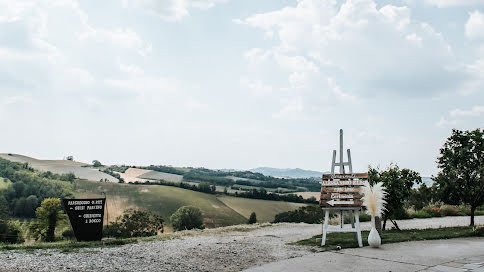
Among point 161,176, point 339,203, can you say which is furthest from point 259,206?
point 339,203

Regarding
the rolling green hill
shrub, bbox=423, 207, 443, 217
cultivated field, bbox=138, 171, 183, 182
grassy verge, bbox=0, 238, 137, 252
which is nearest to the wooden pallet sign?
grassy verge, bbox=0, 238, 137, 252

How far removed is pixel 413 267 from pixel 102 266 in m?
6.34

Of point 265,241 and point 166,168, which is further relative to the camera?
point 166,168

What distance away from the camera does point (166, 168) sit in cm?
8681

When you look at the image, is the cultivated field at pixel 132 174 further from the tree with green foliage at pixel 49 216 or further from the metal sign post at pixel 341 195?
the metal sign post at pixel 341 195

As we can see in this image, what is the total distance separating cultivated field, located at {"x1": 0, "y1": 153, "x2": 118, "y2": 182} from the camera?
245 feet

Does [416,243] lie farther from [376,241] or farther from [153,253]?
[153,253]

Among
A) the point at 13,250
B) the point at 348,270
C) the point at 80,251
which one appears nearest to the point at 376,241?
the point at 348,270

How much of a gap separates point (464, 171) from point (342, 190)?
722 centimetres

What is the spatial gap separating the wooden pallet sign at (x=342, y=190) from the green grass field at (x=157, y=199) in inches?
1556

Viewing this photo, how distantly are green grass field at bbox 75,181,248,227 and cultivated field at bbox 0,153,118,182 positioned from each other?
15.1 feet

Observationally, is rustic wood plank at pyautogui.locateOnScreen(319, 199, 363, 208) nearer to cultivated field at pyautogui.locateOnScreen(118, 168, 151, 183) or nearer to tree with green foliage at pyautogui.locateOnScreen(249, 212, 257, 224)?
tree with green foliage at pyautogui.locateOnScreen(249, 212, 257, 224)

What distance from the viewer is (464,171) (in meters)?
15.1

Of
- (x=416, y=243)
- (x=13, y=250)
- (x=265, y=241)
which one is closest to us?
(x=13, y=250)
